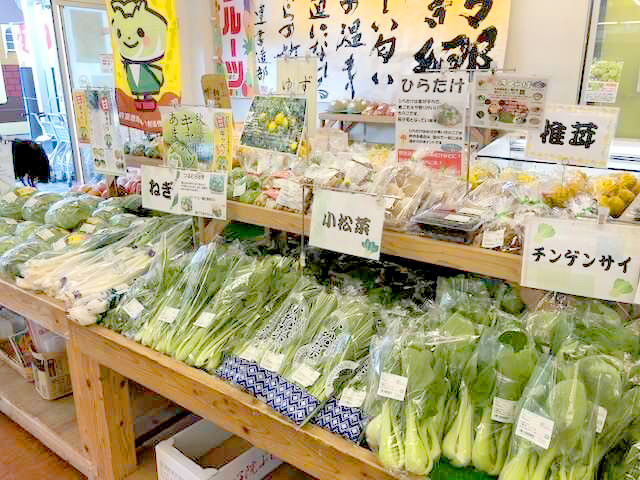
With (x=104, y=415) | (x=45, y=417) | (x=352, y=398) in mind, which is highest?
(x=352, y=398)

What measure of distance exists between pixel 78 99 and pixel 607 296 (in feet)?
7.90

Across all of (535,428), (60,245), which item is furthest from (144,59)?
(535,428)

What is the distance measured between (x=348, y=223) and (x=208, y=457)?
1064 mm

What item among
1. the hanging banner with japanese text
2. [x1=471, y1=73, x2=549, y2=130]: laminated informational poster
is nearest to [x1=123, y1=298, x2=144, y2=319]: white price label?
[x1=471, y1=73, x2=549, y2=130]: laminated informational poster

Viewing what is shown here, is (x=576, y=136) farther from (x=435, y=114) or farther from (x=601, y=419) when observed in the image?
(x=601, y=419)

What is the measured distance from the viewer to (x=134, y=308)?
67.6 inches

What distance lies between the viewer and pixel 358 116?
4.60 meters

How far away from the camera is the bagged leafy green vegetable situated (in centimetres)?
254

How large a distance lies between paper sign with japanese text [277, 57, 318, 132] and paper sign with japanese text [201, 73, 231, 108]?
1.26 feet

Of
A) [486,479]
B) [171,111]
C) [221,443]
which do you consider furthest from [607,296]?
[171,111]

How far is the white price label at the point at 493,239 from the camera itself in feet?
4.21

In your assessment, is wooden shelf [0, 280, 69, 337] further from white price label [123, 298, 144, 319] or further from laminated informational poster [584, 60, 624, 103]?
laminated informational poster [584, 60, 624, 103]

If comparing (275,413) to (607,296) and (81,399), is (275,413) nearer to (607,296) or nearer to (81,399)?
(607,296)

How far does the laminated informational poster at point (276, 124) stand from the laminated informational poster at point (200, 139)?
81mm
